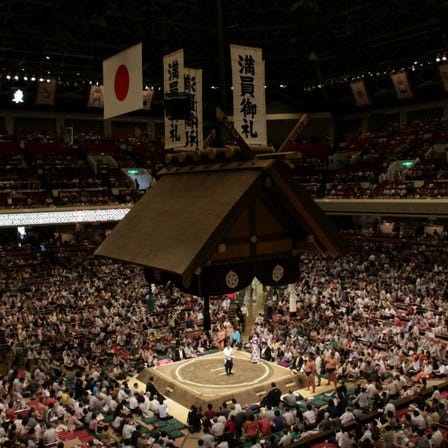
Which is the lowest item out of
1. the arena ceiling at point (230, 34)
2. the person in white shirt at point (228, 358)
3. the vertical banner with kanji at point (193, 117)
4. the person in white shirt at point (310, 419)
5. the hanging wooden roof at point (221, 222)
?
the person in white shirt at point (310, 419)

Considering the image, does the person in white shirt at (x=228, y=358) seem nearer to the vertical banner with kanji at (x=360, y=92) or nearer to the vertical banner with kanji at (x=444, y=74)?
the vertical banner with kanji at (x=444, y=74)

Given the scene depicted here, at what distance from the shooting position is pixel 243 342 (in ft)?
46.9

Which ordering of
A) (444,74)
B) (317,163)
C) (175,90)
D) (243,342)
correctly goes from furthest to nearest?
(317,163)
(444,74)
(243,342)
(175,90)

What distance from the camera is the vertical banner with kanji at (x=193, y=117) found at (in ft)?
18.4

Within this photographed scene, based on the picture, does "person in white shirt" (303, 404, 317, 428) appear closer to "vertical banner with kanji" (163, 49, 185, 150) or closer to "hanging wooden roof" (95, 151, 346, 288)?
"hanging wooden roof" (95, 151, 346, 288)

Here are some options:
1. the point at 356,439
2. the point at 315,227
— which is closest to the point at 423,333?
the point at 356,439

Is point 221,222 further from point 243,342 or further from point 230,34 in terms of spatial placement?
point 230,34

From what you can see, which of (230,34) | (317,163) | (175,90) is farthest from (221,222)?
(317,163)

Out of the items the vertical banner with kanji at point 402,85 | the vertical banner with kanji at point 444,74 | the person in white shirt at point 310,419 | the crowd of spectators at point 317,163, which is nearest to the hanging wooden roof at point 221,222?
the person in white shirt at point 310,419

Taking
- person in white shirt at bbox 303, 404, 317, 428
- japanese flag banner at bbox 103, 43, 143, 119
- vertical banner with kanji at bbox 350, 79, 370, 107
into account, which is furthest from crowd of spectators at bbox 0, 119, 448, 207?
japanese flag banner at bbox 103, 43, 143, 119

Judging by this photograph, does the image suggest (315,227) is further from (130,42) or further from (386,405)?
(130,42)

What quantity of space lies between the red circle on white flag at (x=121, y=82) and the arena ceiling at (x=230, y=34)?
36.8ft

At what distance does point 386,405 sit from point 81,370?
22.2 ft

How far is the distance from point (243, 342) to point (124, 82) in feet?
32.2
